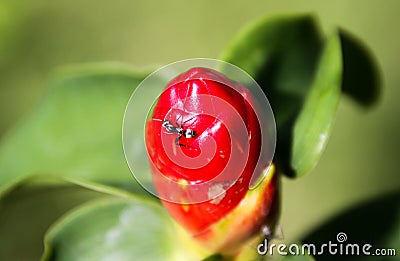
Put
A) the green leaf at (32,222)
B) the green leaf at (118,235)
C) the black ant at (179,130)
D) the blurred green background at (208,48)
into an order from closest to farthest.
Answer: the black ant at (179,130)
the green leaf at (118,235)
the blurred green background at (208,48)
the green leaf at (32,222)

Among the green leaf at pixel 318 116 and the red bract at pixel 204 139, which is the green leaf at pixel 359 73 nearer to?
the green leaf at pixel 318 116

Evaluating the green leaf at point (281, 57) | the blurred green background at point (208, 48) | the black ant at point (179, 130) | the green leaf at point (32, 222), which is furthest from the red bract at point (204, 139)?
the green leaf at point (32, 222)

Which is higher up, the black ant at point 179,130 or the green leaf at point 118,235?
the black ant at point 179,130

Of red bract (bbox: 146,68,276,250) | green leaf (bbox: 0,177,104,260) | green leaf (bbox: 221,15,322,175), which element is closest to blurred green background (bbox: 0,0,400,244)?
green leaf (bbox: 0,177,104,260)

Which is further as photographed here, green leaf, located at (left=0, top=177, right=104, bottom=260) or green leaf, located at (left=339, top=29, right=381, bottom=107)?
green leaf, located at (left=0, top=177, right=104, bottom=260)

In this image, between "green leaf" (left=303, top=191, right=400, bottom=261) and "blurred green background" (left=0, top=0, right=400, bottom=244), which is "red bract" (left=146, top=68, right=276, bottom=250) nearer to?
"green leaf" (left=303, top=191, right=400, bottom=261)

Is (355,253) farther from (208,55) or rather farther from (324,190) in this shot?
(208,55)

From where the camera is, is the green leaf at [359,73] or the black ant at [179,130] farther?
the green leaf at [359,73]

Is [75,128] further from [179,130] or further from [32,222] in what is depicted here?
[32,222]
